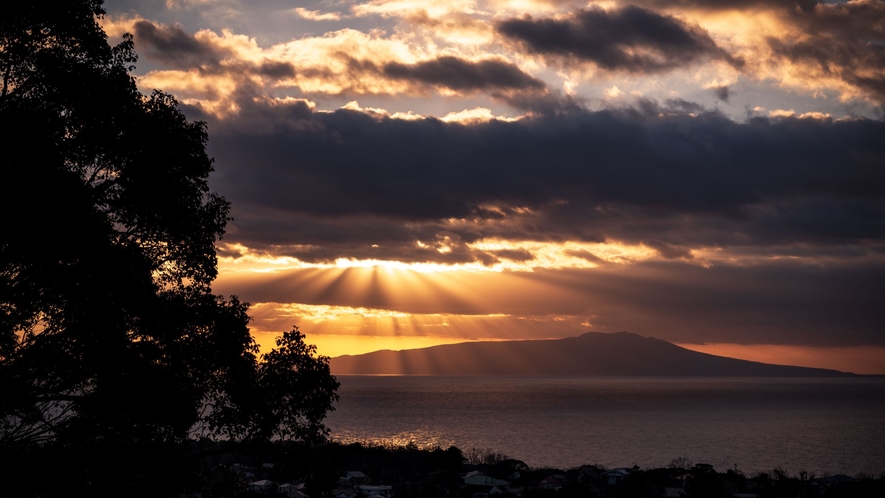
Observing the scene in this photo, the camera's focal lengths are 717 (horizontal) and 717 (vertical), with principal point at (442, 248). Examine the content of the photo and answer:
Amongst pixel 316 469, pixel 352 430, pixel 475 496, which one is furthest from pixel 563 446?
pixel 316 469

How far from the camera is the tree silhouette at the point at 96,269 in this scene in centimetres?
1233

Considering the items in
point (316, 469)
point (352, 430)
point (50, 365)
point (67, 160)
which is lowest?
point (352, 430)

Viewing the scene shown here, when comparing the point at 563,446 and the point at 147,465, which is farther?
the point at 563,446

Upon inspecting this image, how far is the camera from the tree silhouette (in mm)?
12328

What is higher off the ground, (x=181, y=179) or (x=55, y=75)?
(x=55, y=75)

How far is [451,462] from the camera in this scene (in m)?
90.2

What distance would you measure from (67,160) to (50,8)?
2.87 meters

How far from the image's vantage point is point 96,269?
41.2 feet

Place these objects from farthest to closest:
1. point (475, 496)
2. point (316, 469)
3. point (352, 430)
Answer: point (352, 430) → point (475, 496) → point (316, 469)

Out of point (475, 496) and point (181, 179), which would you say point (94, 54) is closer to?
point (181, 179)

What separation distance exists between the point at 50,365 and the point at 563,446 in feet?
470

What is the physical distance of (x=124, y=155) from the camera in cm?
1408

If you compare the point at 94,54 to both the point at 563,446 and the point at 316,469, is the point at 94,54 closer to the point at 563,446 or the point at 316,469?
the point at 316,469

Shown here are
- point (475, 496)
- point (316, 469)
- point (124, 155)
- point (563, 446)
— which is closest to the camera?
point (124, 155)
